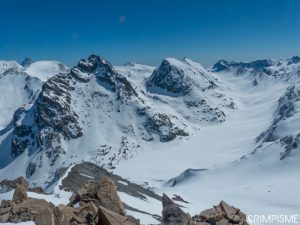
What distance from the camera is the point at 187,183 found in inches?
5172

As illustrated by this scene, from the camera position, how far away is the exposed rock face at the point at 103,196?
30.1 metres

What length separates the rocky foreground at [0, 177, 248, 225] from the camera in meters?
25.8

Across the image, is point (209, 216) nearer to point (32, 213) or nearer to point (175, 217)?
point (175, 217)

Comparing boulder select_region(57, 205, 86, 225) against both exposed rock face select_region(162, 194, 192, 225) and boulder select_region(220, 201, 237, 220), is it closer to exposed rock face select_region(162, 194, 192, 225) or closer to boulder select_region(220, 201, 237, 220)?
exposed rock face select_region(162, 194, 192, 225)

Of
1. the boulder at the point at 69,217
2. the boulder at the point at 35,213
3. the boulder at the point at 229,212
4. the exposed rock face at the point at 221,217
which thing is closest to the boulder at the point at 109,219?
the boulder at the point at 69,217

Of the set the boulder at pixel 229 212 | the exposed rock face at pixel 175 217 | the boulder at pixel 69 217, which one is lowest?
A: the boulder at pixel 69 217

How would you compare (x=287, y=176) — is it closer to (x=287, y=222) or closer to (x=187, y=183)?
(x=187, y=183)

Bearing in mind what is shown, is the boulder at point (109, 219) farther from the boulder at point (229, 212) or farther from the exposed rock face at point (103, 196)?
the boulder at point (229, 212)

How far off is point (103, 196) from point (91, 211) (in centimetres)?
400

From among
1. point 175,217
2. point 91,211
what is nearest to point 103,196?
point 91,211

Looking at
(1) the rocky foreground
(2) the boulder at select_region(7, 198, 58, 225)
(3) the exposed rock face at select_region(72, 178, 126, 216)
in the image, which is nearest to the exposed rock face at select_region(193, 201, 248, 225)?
(1) the rocky foreground

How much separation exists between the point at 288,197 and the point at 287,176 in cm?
2362

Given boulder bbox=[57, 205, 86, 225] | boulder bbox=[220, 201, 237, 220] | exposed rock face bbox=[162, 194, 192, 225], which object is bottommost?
boulder bbox=[57, 205, 86, 225]

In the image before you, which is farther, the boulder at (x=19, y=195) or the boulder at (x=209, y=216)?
the boulder at (x=209, y=216)
